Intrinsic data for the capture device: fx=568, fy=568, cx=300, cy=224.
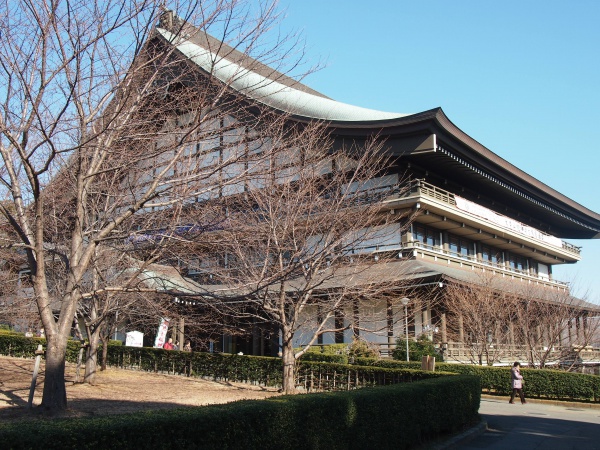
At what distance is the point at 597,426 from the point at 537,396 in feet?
23.3

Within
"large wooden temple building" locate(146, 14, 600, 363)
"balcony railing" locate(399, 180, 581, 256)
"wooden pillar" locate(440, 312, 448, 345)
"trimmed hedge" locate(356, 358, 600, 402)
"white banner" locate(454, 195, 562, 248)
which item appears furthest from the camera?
"white banner" locate(454, 195, 562, 248)

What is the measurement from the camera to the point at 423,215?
2916 centimetres

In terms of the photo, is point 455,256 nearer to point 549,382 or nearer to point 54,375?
point 549,382

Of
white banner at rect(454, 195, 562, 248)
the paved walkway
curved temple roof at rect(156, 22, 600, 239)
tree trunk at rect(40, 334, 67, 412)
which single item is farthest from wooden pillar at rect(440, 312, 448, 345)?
tree trunk at rect(40, 334, 67, 412)

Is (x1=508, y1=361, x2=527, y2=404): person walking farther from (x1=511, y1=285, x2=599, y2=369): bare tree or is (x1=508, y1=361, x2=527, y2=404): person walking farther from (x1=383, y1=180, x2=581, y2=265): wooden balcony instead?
(x1=383, y1=180, x2=581, y2=265): wooden balcony

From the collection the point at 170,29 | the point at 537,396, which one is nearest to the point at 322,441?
the point at 170,29

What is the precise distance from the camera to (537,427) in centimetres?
1388

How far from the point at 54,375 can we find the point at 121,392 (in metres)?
6.04

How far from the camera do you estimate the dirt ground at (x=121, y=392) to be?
11.8 metres

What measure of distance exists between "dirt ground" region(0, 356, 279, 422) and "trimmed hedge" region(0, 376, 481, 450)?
482 cm

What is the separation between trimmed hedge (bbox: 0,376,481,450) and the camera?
16.2 feet

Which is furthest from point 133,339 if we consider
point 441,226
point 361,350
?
point 441,226

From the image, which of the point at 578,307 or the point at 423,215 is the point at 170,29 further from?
the point at 578,307

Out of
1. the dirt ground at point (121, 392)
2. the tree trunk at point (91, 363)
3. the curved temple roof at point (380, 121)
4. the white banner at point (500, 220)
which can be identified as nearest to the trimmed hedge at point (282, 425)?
the dirt ground at point (121, 392)
